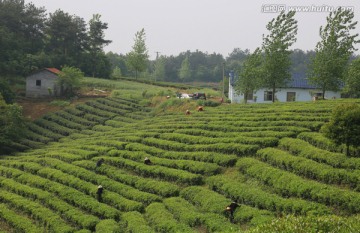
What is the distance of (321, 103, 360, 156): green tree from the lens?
17.4 m

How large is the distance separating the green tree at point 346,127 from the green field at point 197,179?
2.64 feet

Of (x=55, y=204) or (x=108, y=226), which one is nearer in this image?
(x=108, y=226)

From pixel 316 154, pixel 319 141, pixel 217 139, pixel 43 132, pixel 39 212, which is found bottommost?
pixel 39 212

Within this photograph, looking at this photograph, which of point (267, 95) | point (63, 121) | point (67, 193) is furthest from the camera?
point (267, 95)

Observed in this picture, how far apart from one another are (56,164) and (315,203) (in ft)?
57.5

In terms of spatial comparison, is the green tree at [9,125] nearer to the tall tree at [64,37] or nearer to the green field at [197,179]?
the green field at [197,179]

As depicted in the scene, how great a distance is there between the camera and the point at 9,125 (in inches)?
1339

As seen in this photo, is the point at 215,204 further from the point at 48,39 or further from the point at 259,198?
the point at 48,39

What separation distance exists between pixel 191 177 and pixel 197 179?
0.32 metres

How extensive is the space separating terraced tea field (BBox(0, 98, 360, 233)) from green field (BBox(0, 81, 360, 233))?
0.06 metres

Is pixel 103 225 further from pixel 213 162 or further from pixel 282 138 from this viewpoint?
pixel 282 138

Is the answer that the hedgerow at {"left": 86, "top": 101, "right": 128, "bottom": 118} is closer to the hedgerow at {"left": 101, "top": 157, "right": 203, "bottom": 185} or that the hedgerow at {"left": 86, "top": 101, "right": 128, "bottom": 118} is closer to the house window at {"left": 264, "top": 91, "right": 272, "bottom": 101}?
the house window at {"left": 264, "top": 91, "right": 272, "bottom": 101}

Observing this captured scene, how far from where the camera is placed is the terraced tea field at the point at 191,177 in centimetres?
1616

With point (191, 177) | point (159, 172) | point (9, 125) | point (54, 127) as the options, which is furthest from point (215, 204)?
point (54, 127)
